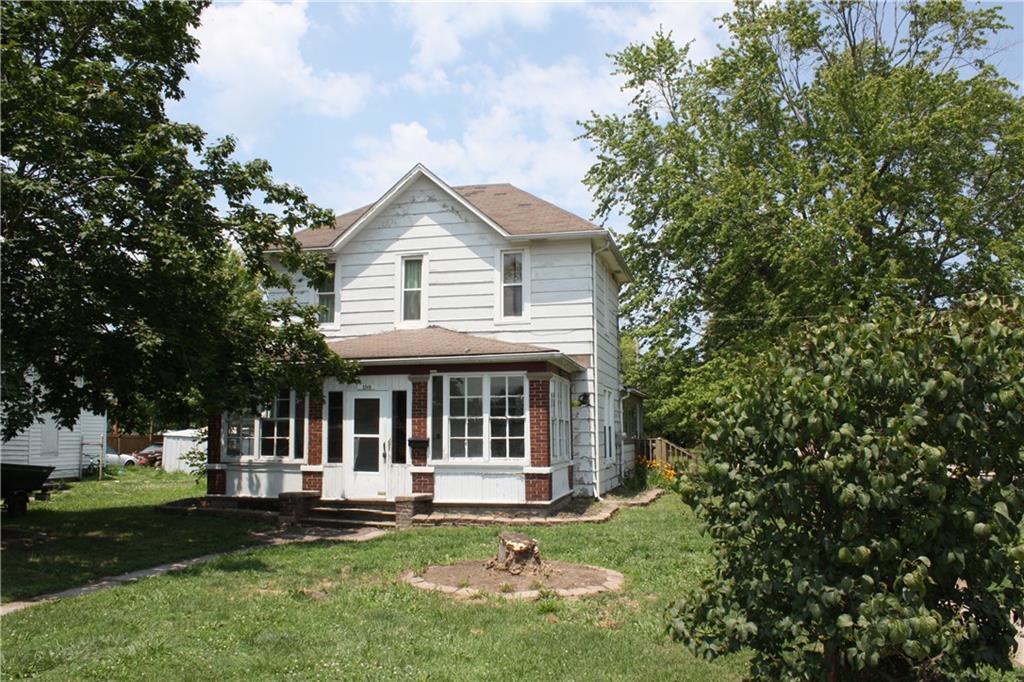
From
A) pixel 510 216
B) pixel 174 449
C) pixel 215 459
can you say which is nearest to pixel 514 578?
pixel 215 459

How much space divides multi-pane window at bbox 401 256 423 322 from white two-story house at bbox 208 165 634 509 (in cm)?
3

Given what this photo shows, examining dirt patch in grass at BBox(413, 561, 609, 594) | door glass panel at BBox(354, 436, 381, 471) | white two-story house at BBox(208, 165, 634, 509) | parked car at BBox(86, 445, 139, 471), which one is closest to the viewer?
dirt patch in grass at BBox(413, 561, 609, 594)

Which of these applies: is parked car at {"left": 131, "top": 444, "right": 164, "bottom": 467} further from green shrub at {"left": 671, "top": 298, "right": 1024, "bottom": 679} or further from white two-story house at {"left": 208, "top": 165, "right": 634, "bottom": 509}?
green shrub at {"left": 671, "top": 298, "right": 1024, "bottom": 679}

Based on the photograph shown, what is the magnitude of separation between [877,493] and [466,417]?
11.5 m

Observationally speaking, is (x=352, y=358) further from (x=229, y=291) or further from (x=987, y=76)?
(x=987, y=76)

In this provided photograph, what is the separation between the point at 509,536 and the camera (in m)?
9.70

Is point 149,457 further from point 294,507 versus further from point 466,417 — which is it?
point 466,417

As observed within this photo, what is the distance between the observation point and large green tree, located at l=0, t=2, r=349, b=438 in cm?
1037

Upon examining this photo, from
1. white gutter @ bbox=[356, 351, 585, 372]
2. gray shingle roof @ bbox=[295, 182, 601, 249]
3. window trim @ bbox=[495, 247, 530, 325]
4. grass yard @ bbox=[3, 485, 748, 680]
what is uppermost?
gray shingle roof @ bbox=[295, 182, 601, 249]

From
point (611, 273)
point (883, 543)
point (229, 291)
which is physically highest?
point (611, 273)

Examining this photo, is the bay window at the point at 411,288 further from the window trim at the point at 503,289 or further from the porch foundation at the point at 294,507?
the porch foundation at the point at 294,507

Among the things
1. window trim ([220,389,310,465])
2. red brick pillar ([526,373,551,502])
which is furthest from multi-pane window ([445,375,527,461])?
window trim ([220,389,310,465])

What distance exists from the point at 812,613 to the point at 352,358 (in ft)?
40.1

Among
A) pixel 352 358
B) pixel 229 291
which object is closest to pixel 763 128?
pixel 352 358
